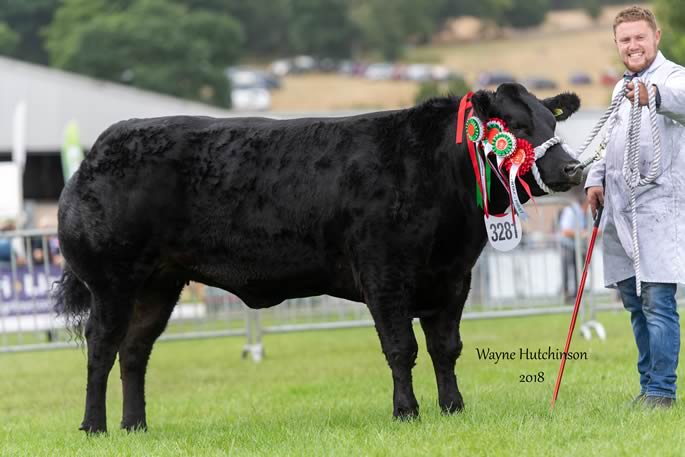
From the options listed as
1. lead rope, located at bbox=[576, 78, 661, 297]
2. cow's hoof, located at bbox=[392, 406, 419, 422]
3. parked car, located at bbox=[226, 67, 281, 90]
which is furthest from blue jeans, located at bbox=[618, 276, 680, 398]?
parked car, located at bbox=[226, 67, 281, 90]

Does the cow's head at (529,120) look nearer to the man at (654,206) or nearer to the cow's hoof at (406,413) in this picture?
the man at (654,206)

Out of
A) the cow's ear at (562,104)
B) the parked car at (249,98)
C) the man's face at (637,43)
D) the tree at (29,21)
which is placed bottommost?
the cow's ear at (562,104)

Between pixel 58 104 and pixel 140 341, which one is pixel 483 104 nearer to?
pixel 140 341

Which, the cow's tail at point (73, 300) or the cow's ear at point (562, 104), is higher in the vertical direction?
the cow's ear at point (562, 104)

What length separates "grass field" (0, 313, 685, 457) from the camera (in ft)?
20.4

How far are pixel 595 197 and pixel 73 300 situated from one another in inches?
139

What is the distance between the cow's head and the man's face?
1.95ft

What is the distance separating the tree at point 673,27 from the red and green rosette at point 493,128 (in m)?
25.4

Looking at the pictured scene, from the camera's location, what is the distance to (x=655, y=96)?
677 cm

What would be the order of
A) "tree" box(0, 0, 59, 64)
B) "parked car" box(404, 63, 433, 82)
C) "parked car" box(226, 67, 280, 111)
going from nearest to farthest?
1. "parked car" box(226, 67, 280, 111)
2. "parked car" box(404, 63, 433, 82)
3. "tree" box(0, 0, 59, 64)

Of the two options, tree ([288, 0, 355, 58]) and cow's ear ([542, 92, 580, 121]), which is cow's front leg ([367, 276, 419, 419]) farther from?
tree ([288, 0, 355, 58])

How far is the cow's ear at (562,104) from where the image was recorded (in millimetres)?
7105

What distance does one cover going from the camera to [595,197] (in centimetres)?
755

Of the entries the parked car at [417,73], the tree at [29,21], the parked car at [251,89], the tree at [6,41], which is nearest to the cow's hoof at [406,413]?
the parked car at [251,89]
